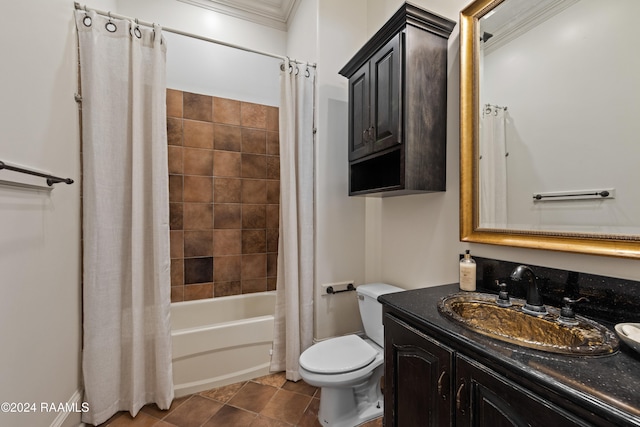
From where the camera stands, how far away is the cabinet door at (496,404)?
0.59m

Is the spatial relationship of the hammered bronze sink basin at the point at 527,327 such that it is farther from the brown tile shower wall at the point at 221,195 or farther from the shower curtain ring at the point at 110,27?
the shower curtain ring at the point at 110,27

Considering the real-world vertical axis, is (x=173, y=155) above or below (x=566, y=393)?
above

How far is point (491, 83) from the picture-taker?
1.26 meters

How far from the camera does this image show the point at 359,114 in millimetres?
1767

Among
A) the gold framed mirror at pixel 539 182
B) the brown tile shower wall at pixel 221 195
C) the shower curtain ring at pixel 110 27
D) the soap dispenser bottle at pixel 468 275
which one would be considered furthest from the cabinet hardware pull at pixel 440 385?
the shower curtain ring at pixel 110 27

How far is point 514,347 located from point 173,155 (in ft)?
8.85

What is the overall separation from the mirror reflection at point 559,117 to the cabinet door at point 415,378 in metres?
0.67

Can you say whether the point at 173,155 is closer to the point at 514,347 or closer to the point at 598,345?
the point at 514,347

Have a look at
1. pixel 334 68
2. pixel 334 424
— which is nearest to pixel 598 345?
pixel 334 424

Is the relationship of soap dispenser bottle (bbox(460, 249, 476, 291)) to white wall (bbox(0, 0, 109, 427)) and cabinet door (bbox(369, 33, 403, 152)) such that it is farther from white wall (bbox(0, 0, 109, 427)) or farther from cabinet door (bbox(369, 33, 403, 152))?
white wall (bbox(0, 0, 109, 427))

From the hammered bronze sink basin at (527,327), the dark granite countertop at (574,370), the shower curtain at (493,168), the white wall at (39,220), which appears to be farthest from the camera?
the shower curtain at (493,168)

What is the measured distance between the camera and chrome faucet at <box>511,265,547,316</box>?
0.92m

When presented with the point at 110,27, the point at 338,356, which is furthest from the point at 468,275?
the point at 110,27

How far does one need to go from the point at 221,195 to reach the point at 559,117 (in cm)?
248
